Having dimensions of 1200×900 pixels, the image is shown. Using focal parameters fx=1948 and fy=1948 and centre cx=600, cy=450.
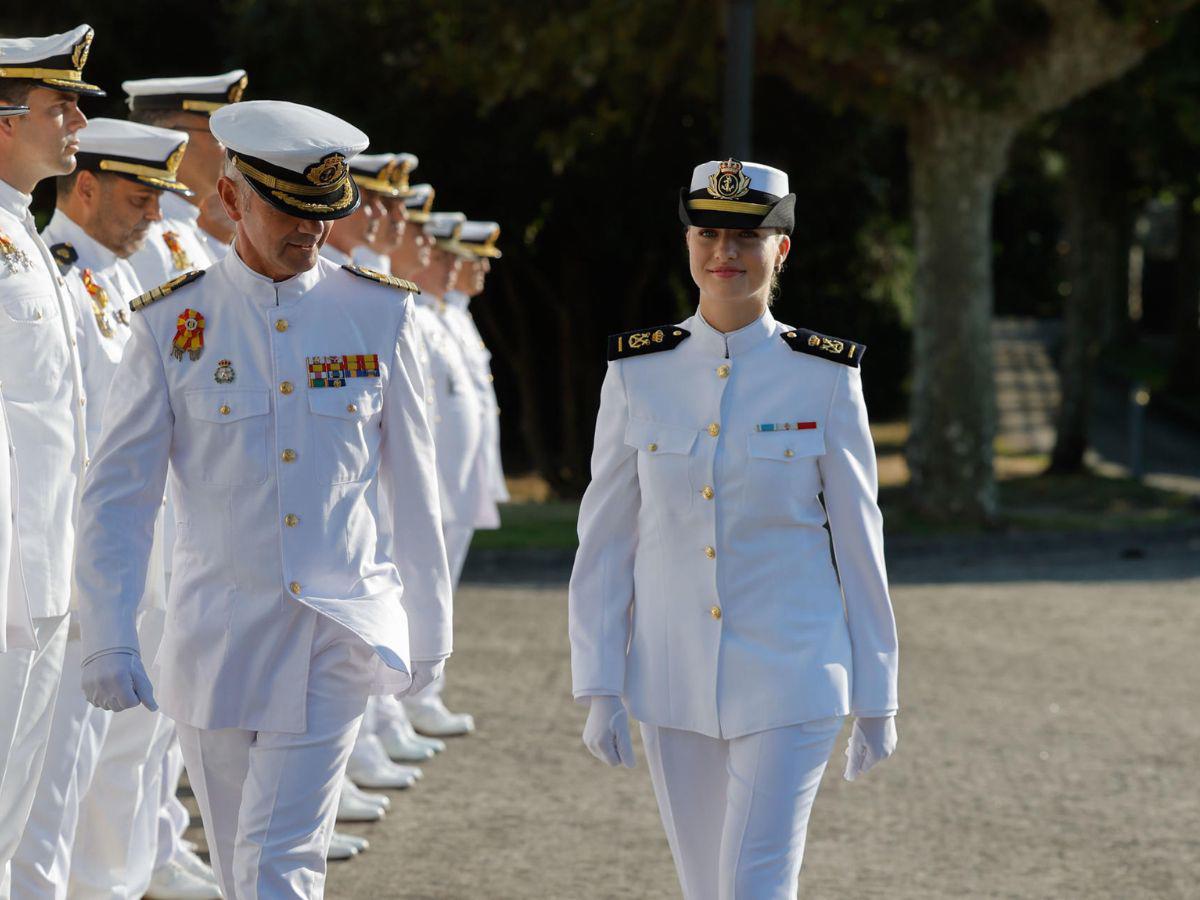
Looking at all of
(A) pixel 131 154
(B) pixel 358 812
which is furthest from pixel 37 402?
(B) pixel 358 812

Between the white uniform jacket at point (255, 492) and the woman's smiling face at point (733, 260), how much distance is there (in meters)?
0.70

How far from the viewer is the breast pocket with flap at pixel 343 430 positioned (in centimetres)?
410

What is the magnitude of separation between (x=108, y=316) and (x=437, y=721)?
355cm

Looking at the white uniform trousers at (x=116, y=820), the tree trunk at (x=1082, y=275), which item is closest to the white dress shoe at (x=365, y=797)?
the white uniform trousers at (x=116, y=820)

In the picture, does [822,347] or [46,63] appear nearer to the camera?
[822,347]

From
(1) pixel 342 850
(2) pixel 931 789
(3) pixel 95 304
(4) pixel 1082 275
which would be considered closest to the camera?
(3) pixel 95 304

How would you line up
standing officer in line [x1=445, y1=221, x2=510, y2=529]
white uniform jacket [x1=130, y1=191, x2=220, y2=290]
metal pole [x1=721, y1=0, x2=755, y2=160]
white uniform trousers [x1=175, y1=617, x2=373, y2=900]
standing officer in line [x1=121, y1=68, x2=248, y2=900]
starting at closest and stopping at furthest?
white uniform trousers [x1=175, y1=617, x2=373, y2=900]
standing officer in line [x1=121, y1=68, x2=248, y2=900]
white uniform jacket [x1=130, y1=191, x2=220, y2=290]
standing officer in line [x1=445, y1=221, x2=510, y2=529]
metal pole [x1=721, y1=0, x2=755, y2=160]

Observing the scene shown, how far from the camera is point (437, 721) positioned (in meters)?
8.58

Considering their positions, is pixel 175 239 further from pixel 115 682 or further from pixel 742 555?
pixel 742 555

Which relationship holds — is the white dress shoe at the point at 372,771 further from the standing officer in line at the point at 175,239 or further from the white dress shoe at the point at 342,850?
the white dress shoe at the point at 342,850

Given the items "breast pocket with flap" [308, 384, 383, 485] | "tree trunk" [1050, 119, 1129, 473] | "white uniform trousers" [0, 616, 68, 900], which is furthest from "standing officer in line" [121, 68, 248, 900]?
"tree trunk" [1050, 119, 1129, 473]

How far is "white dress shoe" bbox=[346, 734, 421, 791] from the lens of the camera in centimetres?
752

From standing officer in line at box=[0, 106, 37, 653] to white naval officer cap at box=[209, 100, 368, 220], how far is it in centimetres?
86

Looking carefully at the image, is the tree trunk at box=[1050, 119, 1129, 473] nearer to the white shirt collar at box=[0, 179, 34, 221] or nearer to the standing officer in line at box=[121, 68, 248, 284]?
the standing officer in line at box=[121, 68, 248, 284]
